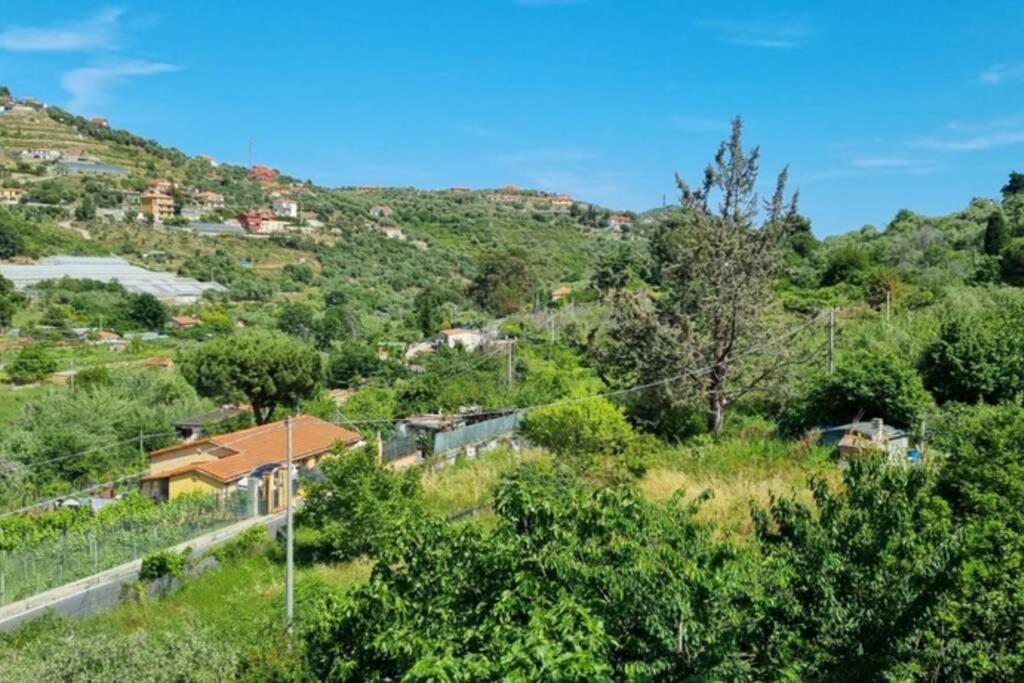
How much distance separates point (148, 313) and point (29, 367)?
16483 mm

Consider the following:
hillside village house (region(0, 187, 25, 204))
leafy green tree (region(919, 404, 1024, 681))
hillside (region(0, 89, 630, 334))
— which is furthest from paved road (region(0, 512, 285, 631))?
hillside village house (region(0, 187, 25, 204))

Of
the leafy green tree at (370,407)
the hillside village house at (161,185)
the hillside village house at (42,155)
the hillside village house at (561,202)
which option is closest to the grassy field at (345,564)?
the leafy green tree at (370,407)

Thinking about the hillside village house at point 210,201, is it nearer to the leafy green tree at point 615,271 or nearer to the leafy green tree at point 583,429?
the leafy green tree at point 615,271

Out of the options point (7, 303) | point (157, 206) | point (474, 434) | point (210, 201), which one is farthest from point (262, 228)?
point (474, 434)

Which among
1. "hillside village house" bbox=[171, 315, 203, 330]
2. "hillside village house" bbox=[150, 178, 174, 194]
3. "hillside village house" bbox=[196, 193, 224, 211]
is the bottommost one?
"hillside village house" bbox=[171, 315, 203, 330]

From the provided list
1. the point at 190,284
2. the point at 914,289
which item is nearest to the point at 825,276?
the point at 914,289

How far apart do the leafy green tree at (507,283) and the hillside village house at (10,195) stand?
50898mm

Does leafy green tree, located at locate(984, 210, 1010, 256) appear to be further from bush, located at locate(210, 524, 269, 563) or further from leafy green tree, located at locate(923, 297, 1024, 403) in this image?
bush, located at locate(210, 524, 269, 563)

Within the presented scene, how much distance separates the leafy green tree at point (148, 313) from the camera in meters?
55.2

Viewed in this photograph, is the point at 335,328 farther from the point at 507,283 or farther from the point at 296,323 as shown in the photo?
the point at 507,283

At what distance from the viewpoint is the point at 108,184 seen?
90062 millimetres

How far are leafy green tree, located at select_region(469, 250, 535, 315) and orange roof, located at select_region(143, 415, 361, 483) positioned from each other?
33.0 meters

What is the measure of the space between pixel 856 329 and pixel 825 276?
519 inches

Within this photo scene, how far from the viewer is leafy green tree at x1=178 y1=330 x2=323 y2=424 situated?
28.2 m
